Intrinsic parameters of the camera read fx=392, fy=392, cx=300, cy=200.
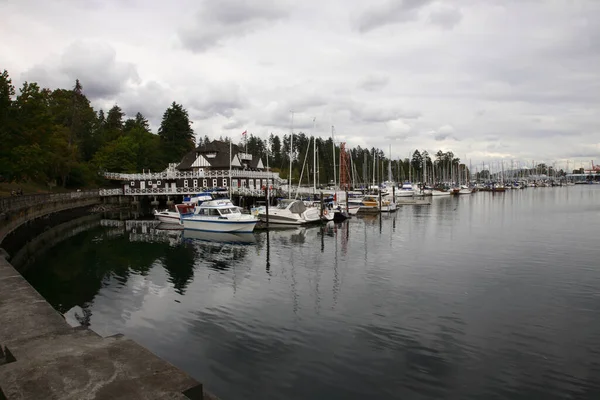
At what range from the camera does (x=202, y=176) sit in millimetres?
67875

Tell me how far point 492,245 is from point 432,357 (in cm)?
2298

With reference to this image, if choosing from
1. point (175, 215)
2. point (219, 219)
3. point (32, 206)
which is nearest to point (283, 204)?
point (219, 219)

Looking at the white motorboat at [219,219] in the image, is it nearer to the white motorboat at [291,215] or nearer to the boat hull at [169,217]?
the boat hull at [169,217]

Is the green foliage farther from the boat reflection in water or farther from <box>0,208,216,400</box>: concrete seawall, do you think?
<box>0,208,216,400</box>: concrete seawall

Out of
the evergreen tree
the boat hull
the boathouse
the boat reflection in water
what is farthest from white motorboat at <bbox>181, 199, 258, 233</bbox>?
the evergreen tree

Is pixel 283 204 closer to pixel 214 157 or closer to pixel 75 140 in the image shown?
pixel 214 157

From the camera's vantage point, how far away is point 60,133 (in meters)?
75.9

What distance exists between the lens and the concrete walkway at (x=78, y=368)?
21.0 ft

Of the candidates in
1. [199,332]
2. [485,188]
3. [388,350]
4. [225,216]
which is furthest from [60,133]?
[485,188]

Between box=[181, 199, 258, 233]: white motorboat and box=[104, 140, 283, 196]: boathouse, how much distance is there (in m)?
23.6

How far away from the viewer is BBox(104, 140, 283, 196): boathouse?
67.9 m

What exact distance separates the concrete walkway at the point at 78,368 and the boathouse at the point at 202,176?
56122 millimetres

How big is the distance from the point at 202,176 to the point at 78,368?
205 feet

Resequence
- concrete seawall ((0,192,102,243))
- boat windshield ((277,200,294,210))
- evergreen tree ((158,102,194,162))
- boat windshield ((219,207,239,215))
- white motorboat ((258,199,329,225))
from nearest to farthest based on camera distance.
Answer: concrete seawall ((0,192,102,243)) < boat windshield ((219,207,239,215)) < white motorboat ((258,199,329,225)) < boat windshield ((277,200,294,210)) < evergreen tree ((158,102,194,162))
